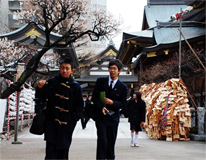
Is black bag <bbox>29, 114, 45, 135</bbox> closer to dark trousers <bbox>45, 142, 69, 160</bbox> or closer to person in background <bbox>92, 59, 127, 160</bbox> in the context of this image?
dark trousers <bbox>45, 142, 69, 160</bbox>

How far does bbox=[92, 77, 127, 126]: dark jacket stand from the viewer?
562cm

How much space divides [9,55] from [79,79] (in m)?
21.1

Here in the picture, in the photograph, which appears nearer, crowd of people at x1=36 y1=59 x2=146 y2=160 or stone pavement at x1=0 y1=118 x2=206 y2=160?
crowd of people at x1=36 y1=59 x2=146 y2=160

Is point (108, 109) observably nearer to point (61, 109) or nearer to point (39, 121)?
point (61, 109)

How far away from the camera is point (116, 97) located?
582cm

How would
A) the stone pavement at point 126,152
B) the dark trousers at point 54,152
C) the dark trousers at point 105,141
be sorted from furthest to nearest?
the stone pavement at point 126,152, the dark trousers at point 105,141, the dark trousers at point 54,152

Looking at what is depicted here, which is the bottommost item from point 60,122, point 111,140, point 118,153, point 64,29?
point 118,153

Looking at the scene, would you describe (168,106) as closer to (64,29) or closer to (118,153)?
(118,153)

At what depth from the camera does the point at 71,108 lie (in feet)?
16.3

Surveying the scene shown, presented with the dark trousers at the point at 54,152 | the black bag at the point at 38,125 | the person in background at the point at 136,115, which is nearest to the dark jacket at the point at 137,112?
the person in background at the point at 136,115

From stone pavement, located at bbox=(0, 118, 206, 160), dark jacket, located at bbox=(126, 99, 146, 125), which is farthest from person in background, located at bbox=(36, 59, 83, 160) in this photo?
dark jacket, located at bbox=(126, 99, 146, 125)

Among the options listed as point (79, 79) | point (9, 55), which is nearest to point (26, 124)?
point (9, 55)

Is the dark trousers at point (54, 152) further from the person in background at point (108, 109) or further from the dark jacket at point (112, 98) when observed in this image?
the dark jacket at point (112, 98)

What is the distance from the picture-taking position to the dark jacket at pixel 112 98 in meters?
5.62
